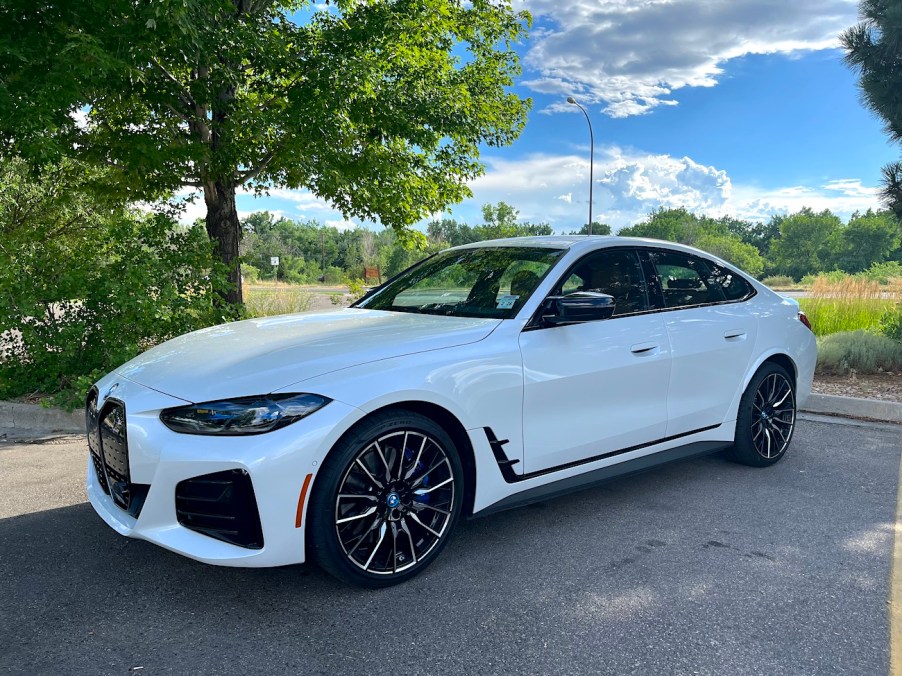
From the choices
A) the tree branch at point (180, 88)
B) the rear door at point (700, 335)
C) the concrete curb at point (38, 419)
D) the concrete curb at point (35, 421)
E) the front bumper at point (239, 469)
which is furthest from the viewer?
the tree branch at point (180, 88)

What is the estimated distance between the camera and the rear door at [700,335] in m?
4.15

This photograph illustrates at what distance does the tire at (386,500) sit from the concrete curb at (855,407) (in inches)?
206

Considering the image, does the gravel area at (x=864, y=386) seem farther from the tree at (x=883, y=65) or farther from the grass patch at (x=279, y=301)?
the grass patch at (x=279, y=301)

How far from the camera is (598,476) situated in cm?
370

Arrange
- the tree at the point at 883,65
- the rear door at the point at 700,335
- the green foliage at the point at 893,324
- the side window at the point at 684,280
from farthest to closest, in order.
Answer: the green foliage at the point at 893,324 → the tree at the point at 883,65 → the side window at the point at 684,280 → the rear door at the point at 700,335

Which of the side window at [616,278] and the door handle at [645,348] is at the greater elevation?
the side window at [616,278]

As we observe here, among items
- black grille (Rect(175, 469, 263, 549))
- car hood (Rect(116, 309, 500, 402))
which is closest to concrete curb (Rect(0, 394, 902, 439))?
car hood (Rect(116, 309, 500, 402))

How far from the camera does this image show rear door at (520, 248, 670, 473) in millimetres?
3426

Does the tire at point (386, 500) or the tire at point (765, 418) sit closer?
the tire at point (386, 500)

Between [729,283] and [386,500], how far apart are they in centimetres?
309

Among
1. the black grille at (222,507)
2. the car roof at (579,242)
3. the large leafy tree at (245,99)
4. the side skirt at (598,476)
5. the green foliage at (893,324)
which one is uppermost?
the large leafy tree at (245,99)

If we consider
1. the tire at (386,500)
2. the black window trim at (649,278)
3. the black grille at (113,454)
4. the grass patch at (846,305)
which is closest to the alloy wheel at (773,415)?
the black window trim at (649,278)

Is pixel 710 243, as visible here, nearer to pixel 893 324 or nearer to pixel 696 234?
pixel 696 234

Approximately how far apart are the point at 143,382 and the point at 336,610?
52.2 inches
